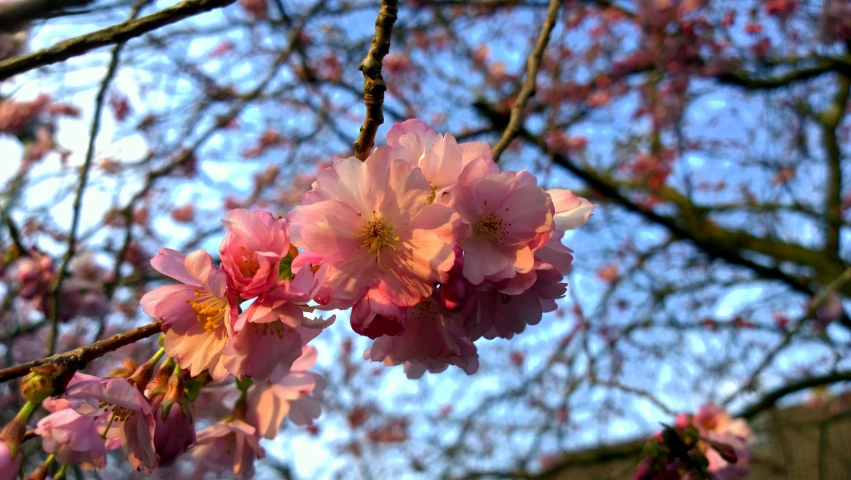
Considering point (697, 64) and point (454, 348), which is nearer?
point (454, 348)

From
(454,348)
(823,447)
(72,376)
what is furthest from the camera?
(823,447)

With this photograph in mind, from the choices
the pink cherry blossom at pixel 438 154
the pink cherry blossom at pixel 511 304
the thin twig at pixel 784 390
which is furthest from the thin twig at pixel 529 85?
Result: the thin twig at pixel 784 390

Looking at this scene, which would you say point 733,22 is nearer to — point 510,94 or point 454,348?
point 510,94

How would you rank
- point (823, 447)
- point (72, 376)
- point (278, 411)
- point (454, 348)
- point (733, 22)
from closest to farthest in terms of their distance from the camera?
1. point (72, 376)
2. point (454, 348)
3. point (278, 411)
4. point (823, 447)
5. point (733, 22)

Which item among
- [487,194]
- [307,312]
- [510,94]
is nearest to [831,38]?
[510,94]

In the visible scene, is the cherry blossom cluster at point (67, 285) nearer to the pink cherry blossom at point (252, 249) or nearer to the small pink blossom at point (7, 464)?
the small pink blossom at point (7, 464)

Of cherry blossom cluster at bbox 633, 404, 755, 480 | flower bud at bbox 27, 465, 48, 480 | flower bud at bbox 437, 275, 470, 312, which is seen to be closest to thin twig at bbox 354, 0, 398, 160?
Answer: flower bud at bbox 437, 275, 470, 312

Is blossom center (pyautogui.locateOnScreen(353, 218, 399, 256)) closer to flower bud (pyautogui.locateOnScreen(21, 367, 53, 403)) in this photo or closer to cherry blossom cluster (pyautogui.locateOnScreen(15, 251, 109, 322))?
flower bud (pyautogui.locateOnScreen(21, 367, 53, 403))
